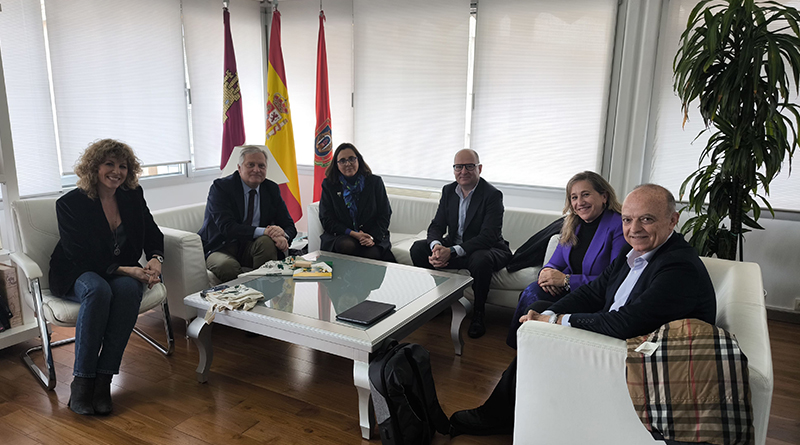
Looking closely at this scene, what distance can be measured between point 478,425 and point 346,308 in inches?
30.5

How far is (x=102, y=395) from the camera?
235 cm

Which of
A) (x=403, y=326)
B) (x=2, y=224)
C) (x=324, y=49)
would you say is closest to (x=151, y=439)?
(x=403, y=326)

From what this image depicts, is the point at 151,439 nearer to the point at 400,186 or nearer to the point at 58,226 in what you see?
the point at 58,226

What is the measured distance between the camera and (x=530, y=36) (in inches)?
164

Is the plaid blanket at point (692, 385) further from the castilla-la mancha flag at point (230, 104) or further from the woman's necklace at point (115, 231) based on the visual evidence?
the castilla-la mancha flag at point (230, 104)

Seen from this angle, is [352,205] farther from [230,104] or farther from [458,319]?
[230,104]

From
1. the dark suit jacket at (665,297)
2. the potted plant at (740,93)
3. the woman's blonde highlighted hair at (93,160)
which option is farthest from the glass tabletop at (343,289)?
the potted plant at (740,93)

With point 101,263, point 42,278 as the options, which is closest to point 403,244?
point 101,263

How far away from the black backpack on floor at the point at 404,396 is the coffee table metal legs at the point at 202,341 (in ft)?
3.05

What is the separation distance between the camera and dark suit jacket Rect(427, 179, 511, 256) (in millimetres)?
3428

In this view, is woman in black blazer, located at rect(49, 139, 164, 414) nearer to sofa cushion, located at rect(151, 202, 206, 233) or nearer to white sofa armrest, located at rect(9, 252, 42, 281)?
white sofa armrest, located at rect(9, 252, 42, 281)

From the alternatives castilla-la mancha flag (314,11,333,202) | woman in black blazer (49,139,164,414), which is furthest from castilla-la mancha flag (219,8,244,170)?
woman in black blazer (49,139,164,414)

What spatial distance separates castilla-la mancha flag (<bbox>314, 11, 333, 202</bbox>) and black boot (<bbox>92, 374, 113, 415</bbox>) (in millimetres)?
2732

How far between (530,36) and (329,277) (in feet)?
8.50
